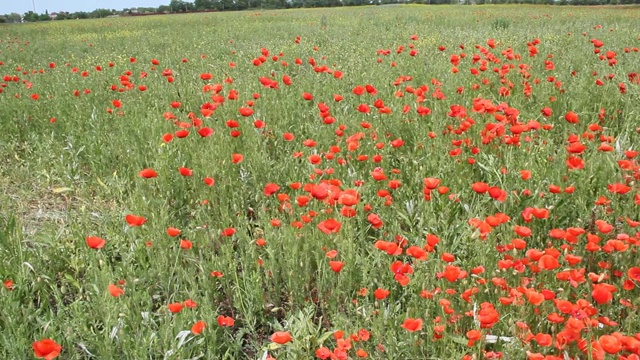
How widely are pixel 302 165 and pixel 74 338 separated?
188 cm

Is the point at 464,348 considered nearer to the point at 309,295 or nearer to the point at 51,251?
the point at 309,295

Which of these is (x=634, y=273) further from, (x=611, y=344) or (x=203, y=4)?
(x=203, y=4)

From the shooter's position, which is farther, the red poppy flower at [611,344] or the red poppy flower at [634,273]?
the red poppy flower at [634,273]

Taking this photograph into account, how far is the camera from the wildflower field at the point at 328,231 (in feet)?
6.10

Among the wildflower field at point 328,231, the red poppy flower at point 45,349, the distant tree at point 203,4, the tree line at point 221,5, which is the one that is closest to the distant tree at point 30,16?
the tree line at point 221,5

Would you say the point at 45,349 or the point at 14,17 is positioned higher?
the point at 14,17

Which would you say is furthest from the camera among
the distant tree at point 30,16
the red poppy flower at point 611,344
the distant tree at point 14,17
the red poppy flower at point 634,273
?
the distant tree at point 30,16

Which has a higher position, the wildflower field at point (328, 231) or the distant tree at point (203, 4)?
the distant tree at point (203, 4)

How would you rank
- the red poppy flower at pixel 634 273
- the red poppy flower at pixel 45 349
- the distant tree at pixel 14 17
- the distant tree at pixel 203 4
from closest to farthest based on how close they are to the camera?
the red poppy flower at pixel 45 349, the red poppy flower at pixel 634 273, the distant tree at pixel 14 17, the distant tree at pixel 203 4

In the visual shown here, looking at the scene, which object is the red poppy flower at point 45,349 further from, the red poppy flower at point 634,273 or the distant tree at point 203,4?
the distant tree at point 203,4

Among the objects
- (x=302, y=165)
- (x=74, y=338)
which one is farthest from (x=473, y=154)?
(x=74, y=338)

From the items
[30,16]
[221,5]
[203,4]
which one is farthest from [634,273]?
[203,4]

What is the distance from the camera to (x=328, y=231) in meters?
2.09

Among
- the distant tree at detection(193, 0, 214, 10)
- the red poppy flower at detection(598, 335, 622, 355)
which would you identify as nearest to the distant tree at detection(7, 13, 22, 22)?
the distant tree at detection(193, 0, 214, 10)
